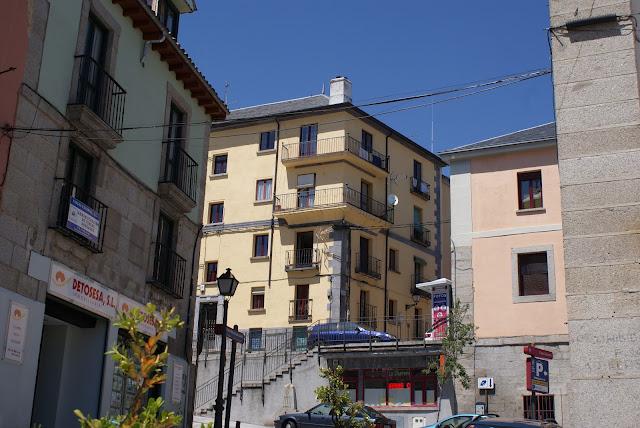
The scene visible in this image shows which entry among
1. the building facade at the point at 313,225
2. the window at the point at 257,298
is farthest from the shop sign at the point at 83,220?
the window at the point at 257,298

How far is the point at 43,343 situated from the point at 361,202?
1145 inches

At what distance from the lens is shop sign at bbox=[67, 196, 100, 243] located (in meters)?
14.5

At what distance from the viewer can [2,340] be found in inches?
502

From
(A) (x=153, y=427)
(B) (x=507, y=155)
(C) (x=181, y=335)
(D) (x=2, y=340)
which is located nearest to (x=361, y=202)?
(B) (x=507, y=155)

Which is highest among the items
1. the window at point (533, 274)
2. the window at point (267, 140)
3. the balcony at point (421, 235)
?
the window at point (267, 140)

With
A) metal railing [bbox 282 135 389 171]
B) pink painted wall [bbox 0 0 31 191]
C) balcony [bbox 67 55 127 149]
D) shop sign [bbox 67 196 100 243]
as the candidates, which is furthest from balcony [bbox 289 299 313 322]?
pink painted wall [bbox 0 0 31 191]

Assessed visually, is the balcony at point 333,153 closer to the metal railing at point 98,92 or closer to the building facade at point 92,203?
the building facade at point 92,203

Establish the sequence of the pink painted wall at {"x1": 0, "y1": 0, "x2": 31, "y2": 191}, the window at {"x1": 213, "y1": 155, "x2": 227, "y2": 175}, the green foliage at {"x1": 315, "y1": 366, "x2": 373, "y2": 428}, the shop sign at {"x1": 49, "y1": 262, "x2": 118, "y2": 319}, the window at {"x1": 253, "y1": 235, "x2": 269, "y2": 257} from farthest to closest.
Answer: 1. the window at {"x1": 213, "y1": 155, "x2": 227, "y2": 175}
2. the window at {"x1": 253, "y1": 235, "x2": 269, "y2": 257}
3. the green foliage at {"x1": 315, "y1": 366, "x2": 373, "y2": 428}
4. the shop sign at {"x1": 49, "y1": 262, "x2": 118, "y2": 319}
5. the pink painted wall at {"x1": 0, "y1": 0, "x2": 31, "y2": 191}

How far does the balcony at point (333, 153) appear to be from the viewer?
4316cm

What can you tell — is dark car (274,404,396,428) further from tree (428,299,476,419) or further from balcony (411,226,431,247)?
balcony (411,226,431,247)

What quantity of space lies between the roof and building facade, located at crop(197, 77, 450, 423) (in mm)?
13065

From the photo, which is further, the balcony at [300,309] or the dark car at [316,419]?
the balcony at [300,309]

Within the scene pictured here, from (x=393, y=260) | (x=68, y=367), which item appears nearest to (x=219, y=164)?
(x=393, y=260)

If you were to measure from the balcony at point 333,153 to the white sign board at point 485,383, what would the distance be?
18574 millimetres
